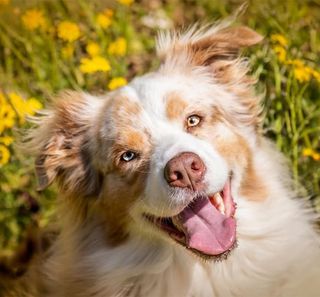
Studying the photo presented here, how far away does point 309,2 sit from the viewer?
22.1 feet

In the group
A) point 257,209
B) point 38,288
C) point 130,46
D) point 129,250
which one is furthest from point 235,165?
point 130,46

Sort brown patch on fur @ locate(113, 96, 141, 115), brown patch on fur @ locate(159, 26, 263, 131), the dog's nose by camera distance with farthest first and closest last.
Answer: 1. brown patch on fur @ locate(159, 26, 263, 131)
2. brown patch on fur @ locate(113, 96, 141, 115)
3. the dog's nose

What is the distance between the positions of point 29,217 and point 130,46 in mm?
1966

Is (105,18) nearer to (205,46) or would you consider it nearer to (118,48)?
(118,48)

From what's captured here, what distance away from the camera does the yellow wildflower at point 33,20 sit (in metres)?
6.48

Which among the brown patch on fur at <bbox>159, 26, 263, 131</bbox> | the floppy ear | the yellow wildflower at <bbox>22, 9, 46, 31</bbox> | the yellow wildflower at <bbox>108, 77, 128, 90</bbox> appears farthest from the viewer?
the yellow wildflower at <bbox>22, 9, 46, 31</bbox>

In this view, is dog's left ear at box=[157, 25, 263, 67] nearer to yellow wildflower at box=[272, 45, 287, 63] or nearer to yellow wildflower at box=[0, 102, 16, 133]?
yellow wildflower at box=[272, 45, 287, 63]

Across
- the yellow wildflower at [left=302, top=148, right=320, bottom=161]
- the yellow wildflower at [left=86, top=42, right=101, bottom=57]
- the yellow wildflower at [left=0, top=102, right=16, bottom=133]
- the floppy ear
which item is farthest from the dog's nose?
the yellow wildflower at [left=86, top=42, right=101, bottom=57]

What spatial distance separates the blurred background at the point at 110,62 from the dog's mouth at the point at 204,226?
1.19 m

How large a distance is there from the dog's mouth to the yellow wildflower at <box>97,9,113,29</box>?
115 inches

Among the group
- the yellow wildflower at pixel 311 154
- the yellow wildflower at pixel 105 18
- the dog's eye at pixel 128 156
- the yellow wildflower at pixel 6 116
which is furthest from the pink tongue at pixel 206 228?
the yellow wildflower at pixel 105 18

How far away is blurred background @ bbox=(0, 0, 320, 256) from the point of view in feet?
18.0

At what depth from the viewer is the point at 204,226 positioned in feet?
13.0

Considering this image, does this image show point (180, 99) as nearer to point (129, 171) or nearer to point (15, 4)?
point (129, 171)
